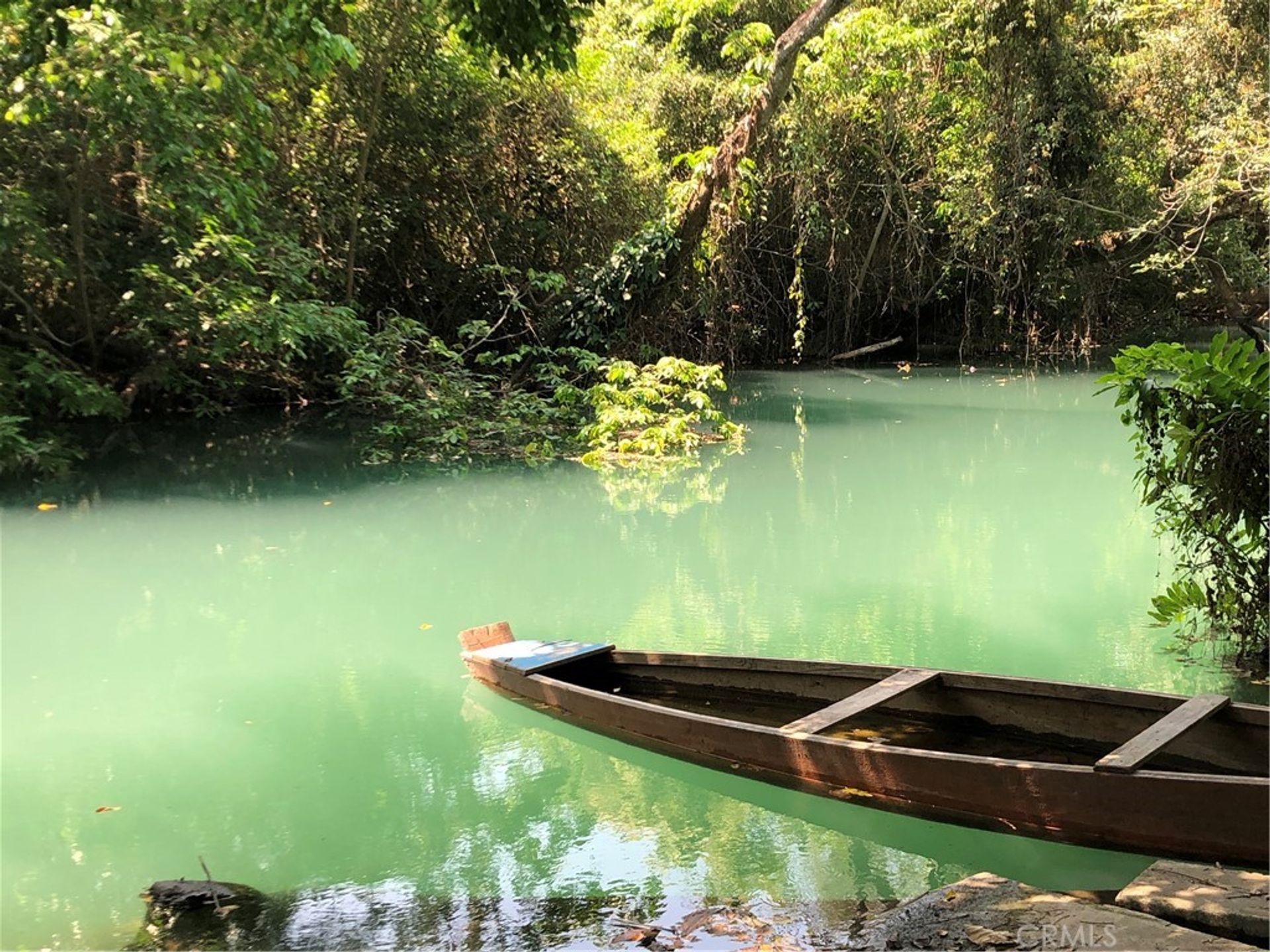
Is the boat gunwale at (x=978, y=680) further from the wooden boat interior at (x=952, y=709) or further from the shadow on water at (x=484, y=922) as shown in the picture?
the shadow on water at (x=484, y=922)

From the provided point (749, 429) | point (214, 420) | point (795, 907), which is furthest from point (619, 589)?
point (214, 420)

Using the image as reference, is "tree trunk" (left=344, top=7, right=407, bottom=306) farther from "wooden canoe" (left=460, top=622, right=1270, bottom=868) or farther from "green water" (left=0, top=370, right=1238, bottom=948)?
"wooden canoe" (left=460, top=622, right=1270, bottom=868)

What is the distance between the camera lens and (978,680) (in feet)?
14.4

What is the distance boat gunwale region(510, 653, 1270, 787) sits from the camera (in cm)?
326

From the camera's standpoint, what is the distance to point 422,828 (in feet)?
13.0

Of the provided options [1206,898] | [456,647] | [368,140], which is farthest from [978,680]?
[368,140]

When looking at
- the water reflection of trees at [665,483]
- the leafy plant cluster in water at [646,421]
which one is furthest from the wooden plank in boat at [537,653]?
the leafy plant cluster in water at [646,421]

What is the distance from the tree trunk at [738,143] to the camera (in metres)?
14.2

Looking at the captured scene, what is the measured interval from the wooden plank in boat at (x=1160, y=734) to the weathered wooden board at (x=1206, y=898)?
0.34 meters

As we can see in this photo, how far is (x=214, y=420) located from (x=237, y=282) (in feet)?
9.16

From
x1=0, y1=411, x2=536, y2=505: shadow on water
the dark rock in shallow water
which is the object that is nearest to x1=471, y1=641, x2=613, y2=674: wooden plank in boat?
the dark rock in shallow water

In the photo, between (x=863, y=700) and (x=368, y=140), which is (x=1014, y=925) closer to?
(x=863, y=700)

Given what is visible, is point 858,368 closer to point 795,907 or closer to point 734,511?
point 734,511

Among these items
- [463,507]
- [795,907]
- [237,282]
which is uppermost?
[237,282]
